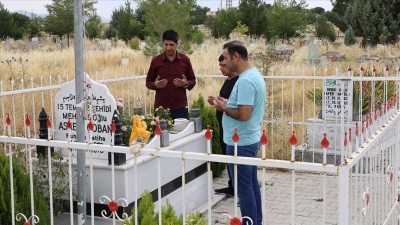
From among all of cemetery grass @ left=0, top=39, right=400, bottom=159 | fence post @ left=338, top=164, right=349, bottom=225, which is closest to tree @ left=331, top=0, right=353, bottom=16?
cemetery grass @ left=0, top=39, right=400, bottom=159

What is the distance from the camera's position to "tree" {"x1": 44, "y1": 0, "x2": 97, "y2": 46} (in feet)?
103

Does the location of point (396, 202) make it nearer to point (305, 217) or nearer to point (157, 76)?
point (305, 217)

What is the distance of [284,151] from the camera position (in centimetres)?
855

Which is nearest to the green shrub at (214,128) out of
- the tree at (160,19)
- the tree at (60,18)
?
the tree at (160,19)

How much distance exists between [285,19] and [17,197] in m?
32.5

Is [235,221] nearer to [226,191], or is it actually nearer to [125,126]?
[125,126]

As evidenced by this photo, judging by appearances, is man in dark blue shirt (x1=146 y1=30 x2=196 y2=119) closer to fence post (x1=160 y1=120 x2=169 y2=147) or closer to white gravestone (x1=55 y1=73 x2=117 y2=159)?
fence post (x1=160 y1=120 x2=169 y2=147)

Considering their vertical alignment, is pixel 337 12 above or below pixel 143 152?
above

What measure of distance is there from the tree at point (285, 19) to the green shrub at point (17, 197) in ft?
104

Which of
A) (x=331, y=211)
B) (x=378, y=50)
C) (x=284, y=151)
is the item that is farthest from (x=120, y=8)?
(x=331, y=211)

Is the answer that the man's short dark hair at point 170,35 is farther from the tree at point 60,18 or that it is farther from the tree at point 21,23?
the tree at point 21,23

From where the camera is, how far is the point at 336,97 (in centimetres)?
818

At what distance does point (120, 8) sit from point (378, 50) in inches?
718

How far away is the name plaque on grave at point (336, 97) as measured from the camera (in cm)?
801
